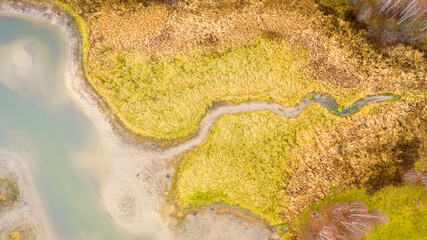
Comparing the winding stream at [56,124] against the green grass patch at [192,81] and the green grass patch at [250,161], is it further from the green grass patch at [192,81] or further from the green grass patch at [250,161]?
the green grass patch at [192,81]

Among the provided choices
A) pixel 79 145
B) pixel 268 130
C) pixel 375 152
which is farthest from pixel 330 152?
pixel 79 145

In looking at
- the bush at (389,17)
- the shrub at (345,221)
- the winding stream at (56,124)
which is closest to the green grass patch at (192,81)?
the winding stream at (56,124)

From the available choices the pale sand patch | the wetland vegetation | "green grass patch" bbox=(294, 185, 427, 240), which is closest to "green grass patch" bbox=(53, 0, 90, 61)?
the wetland vegetation

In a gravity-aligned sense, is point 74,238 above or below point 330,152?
below

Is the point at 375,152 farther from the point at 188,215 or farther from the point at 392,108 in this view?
the point at 188,215

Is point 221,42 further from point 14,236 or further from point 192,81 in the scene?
point 14,236
